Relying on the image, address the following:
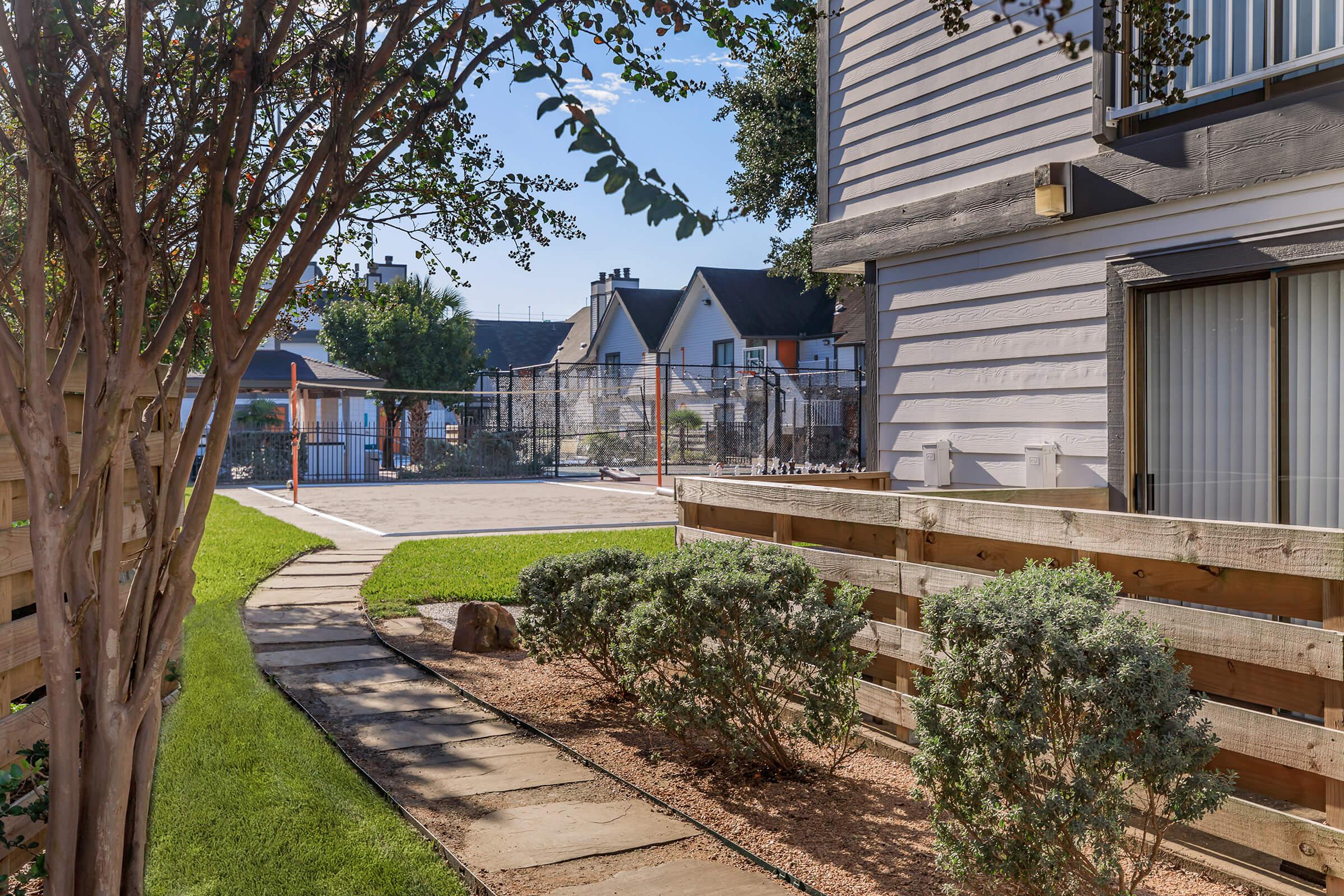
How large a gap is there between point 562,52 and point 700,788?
120 inches

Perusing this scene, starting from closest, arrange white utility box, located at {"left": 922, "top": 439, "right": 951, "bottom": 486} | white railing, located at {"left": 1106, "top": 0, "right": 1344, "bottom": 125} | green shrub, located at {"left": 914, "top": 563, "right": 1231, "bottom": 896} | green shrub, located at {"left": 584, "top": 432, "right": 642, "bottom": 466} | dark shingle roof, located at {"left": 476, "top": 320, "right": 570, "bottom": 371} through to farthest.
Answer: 1. green shrub, located at {"left": 914, "top": 563, "right": 1231, "bottom": 896}
2. white railing, located at {"left": 1106, "top": 0, "right": 1344, "bottom": 125}
3. white utility box, located at {"left": 922, "top": 439, "right": 951, "bottom": 486}
4. green shrub, located at {"left": 584, "top": 432, "right": 642, "bottom": 466}
5. dark shingle roof, located at {"left": 476, "top": 320, "right": 570, "bottom": 371}

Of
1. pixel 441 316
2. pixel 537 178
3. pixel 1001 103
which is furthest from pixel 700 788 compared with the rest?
pixel 441 316

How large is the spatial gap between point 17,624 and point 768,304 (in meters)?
35.5

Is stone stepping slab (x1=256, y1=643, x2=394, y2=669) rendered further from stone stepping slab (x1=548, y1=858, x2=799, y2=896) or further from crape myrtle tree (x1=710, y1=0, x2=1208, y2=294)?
crape myrtle tree (x1=710, y1=0, x2=1208, y2=294)

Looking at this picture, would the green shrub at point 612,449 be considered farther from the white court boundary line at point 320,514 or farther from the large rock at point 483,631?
the large rock at point 483,631

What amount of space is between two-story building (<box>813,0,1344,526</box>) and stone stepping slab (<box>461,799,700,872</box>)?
11.0 feet

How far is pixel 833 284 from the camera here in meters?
20.3

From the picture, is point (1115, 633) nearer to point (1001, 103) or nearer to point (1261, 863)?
point (1261, 863)

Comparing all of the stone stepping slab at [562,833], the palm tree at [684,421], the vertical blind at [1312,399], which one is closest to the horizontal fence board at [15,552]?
the stone stepping slab at [562,833]

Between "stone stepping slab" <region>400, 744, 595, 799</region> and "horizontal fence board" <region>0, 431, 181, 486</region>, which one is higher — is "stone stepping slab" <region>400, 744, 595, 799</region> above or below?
below

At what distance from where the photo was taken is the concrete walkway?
358 centimetres

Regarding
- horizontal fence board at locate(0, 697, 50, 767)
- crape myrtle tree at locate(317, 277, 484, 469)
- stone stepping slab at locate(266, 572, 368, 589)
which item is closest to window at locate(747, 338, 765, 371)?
crape myrtle tree at locate(317, 277, 484, 469)

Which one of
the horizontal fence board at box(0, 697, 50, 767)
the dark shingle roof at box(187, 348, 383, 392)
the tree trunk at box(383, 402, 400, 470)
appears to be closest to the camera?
the horizontal fence board at box(0, 697, 50, 767)

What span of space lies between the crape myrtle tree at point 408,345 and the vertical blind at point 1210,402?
1101 inches
